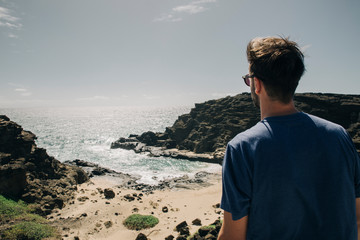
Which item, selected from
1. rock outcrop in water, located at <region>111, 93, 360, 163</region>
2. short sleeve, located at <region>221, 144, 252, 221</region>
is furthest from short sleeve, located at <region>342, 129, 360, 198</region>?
rock outcrop in water, located at <region>111, 93, 360, 163</region>

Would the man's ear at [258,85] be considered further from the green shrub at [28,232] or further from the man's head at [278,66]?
the green shrub at [28,232]

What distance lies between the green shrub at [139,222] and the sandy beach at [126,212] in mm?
309

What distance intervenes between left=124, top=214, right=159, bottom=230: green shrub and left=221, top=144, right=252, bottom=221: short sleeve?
12.7 meters

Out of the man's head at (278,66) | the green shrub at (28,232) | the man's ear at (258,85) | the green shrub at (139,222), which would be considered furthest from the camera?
the green shrub at (139,222)

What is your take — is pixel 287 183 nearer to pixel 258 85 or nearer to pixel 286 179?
pixel 286 179

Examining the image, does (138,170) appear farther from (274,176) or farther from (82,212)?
(274,176)

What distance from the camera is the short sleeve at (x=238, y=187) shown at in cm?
154

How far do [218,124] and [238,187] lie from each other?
50.6 meters

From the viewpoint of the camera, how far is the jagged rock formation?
13.9 m

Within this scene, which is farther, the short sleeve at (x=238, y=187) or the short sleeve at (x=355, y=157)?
the short sleeve at (x=355, y=157)

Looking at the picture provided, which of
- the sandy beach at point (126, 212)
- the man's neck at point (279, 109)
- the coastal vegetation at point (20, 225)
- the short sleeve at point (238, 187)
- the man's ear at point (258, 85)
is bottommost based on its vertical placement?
the sandy beach at point (126, 212)

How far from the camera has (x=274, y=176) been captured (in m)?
1.53

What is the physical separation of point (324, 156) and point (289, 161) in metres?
0.28

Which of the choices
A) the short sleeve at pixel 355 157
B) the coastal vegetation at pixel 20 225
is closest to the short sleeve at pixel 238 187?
the short sleeve at pixel 355 157
